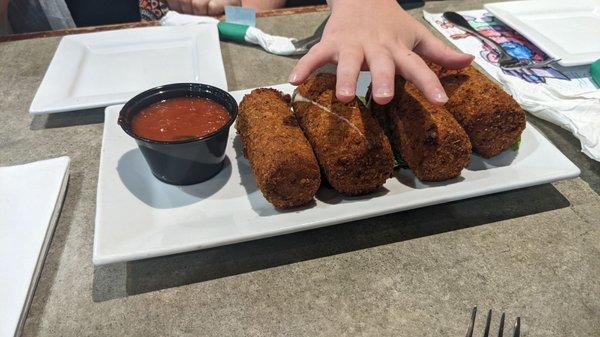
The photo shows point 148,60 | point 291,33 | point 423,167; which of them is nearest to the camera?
point 423,167

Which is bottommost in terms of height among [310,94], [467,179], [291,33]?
[291,33]

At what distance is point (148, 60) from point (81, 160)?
0.82 metres

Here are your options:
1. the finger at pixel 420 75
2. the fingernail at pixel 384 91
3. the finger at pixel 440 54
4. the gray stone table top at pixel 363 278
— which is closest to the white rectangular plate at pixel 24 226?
the gray stone table top at pixel 363 278

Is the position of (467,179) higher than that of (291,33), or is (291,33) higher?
(467,179)

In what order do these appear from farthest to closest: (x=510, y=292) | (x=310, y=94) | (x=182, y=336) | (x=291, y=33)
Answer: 1. (x=291, y=33)
2. (x=310, y=94)
3. (x=510, y=292)
4. (x=182, y=336)

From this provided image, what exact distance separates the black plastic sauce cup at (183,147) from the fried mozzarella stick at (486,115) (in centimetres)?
86

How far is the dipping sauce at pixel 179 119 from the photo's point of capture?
5.16 ft

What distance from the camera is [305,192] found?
145 cm

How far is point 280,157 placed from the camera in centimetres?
144

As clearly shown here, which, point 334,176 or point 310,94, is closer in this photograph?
point 334,176

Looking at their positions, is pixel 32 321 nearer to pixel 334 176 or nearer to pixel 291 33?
pixel 334 176

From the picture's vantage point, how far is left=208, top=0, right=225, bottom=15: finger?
3.01 meters

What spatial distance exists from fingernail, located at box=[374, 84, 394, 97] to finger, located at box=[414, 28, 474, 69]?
1.38ft

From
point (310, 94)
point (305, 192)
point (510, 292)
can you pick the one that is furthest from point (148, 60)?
point (510, 292)
